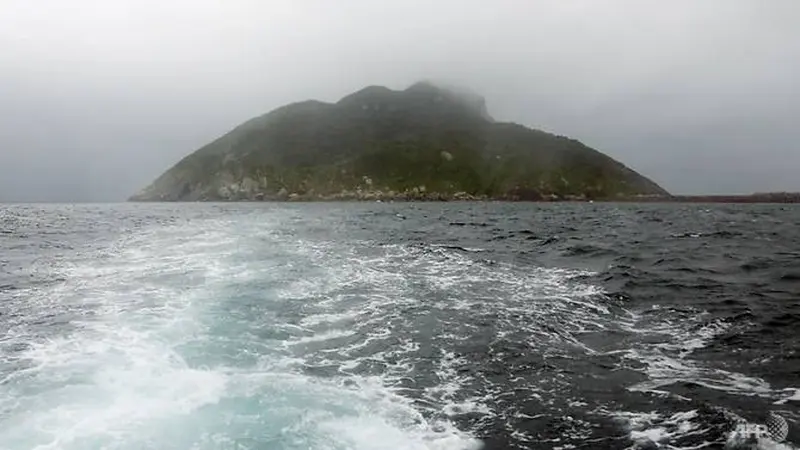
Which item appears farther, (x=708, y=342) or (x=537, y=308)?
(x=537, y=308)

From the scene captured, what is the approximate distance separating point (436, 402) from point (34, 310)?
12898 millimetres

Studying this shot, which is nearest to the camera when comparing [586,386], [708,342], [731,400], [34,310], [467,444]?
[467,444]

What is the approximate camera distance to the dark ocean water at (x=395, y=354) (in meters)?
9.35

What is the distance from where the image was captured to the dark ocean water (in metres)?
9.35

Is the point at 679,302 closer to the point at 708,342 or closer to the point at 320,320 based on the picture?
the point at 708,342

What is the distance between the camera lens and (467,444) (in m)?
9.05

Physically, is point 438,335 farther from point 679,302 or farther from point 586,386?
point 679,302

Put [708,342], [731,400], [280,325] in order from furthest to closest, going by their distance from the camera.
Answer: [280,325], [708,342], [731,400]

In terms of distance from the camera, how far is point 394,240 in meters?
36.2

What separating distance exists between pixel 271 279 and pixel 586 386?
13324 mm

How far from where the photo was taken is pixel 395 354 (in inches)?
533

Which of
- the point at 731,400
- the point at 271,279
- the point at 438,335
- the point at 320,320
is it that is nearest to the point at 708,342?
the point at 731,400

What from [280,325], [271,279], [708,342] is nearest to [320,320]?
[280,325]

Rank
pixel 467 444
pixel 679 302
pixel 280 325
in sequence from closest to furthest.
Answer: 1. pixel 467 444
2. pixel 280 325
3. pixel 679 302
